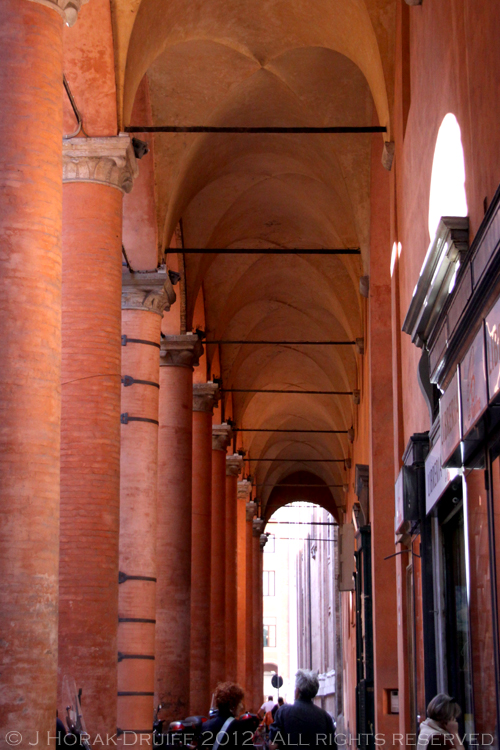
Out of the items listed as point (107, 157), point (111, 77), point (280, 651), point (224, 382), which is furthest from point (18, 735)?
point (280, 651)

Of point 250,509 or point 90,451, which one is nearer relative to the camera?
point 90,451

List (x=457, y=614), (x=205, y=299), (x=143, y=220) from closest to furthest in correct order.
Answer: (x=457, y=614)
(x=143, y=220)
(x=205, y=299)

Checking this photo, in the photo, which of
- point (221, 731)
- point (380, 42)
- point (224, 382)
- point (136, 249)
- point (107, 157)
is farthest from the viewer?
point (224, 382)

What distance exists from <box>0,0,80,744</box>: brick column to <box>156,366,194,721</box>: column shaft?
7.69 meters

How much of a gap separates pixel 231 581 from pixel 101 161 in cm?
1459

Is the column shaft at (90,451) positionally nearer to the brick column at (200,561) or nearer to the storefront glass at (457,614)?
the storefront glass at (457,614)

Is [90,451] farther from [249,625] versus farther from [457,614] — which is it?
[249,625]

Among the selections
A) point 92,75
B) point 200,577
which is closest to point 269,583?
point 200,577

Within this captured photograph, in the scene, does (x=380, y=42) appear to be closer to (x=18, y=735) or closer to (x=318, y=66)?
(x=318, y=66)

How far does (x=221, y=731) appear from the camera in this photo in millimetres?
4938

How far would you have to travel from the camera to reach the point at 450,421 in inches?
203

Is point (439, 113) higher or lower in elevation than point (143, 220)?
lower

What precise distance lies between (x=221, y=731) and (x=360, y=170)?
8.97 m

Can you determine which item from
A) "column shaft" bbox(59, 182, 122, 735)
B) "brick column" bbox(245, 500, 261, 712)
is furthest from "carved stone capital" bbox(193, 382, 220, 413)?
"brick column" bbox(245, 500, 261, 712)
